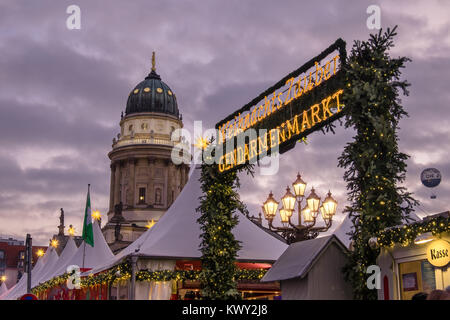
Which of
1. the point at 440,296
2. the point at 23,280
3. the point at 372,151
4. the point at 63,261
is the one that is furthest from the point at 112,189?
the point at 440,296

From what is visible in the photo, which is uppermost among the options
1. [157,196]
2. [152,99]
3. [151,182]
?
[152,99]

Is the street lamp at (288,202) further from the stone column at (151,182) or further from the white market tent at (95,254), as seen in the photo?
the stone column at (151,182)

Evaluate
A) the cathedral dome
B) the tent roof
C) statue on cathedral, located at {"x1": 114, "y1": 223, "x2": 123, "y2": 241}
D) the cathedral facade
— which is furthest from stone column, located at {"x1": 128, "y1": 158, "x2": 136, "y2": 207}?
the tent roof

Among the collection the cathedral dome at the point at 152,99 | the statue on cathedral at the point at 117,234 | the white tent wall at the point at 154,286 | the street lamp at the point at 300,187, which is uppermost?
the cathedral dome at the point at 152,99

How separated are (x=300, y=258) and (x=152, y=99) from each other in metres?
77.9

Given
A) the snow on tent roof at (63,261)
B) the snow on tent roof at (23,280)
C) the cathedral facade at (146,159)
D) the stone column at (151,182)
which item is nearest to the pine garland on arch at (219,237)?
the snow on tent roof at (63,261)

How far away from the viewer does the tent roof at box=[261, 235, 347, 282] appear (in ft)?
47.3

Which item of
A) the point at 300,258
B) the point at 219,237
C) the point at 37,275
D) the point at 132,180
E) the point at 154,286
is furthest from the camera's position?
the point at 132,180

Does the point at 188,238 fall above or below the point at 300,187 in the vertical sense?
below

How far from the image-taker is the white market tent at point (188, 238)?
21.8 metres

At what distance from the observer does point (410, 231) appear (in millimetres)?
11828

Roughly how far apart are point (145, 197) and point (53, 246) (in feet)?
151

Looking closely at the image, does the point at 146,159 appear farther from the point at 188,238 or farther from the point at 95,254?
the point at 188,238

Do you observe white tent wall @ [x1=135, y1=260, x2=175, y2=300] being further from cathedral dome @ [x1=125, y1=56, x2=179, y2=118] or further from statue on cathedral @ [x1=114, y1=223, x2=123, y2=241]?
cathedral dome @ [x1=125, y1=56, x2=179, y2=118]
